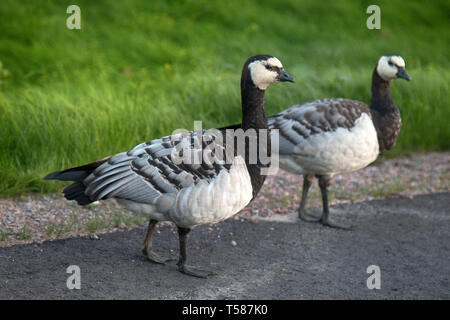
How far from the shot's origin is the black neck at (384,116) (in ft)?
24.7

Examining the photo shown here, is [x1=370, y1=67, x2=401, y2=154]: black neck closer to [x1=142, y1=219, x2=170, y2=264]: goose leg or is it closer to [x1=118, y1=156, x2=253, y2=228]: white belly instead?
[x1=118, y1=156, x2=253, y2=228]: white belly

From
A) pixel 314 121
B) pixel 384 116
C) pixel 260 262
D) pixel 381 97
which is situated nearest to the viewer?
pixel 260 262

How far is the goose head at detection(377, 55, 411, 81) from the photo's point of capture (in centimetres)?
787

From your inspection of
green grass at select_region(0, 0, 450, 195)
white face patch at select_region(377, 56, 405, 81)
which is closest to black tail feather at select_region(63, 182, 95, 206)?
green grass at select_region(0, 0, 450, 195)

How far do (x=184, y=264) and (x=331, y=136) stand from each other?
262cm

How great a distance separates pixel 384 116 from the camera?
25.2 feet

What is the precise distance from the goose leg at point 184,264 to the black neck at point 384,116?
317 centimetres

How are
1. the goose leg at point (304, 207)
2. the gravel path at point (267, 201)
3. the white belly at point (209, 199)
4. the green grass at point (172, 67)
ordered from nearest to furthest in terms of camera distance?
the white belly at point (209, 199)
the gravel path at point (267, 201)
the goose leg at point (304, 207)
the green grass at point (172, 67)

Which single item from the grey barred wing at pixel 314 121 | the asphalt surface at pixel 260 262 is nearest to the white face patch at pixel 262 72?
the grey barred wing at pixel 314 121

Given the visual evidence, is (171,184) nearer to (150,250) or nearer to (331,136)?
(150,250)

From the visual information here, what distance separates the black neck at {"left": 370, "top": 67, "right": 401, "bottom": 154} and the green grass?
293 centimetres

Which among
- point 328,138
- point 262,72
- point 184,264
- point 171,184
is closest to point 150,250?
point 184,264

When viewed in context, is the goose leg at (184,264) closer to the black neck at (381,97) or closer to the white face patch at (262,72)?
the white face patch at (262,72)

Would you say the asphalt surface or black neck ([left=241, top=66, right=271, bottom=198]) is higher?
black neck ([left=241, top=66, right=271, bottom=198])
